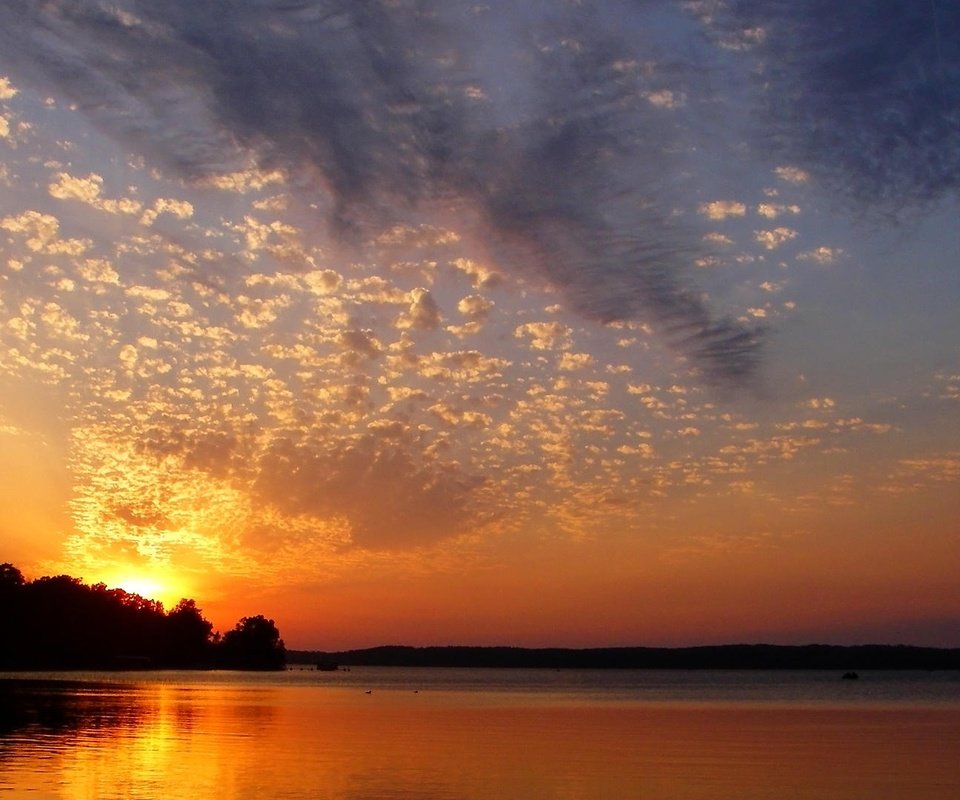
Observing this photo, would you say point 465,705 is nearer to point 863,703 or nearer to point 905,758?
point 863,703

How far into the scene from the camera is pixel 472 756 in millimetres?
46906

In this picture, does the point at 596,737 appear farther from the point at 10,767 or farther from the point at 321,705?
the point at 321,705

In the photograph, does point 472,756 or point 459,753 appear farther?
point 459,753

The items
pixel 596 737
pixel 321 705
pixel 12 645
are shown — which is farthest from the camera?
pixel 12 645

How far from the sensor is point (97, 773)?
36781 millimetres

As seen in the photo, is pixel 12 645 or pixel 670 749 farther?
pixel 12 645

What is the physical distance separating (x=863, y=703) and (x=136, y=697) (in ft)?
235

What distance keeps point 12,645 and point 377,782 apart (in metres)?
185

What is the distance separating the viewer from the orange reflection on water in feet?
117

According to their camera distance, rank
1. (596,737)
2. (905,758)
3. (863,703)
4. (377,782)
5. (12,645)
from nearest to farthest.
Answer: (377,782)
(905,758)
(596,737)
(863,703)
(12,645)

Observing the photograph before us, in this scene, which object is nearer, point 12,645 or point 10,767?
→ point 10,767

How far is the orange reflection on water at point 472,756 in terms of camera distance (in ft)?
117

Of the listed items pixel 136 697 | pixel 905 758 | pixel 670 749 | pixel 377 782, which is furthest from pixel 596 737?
pixel 136 697

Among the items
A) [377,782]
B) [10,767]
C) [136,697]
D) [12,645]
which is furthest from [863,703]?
[12,645]
